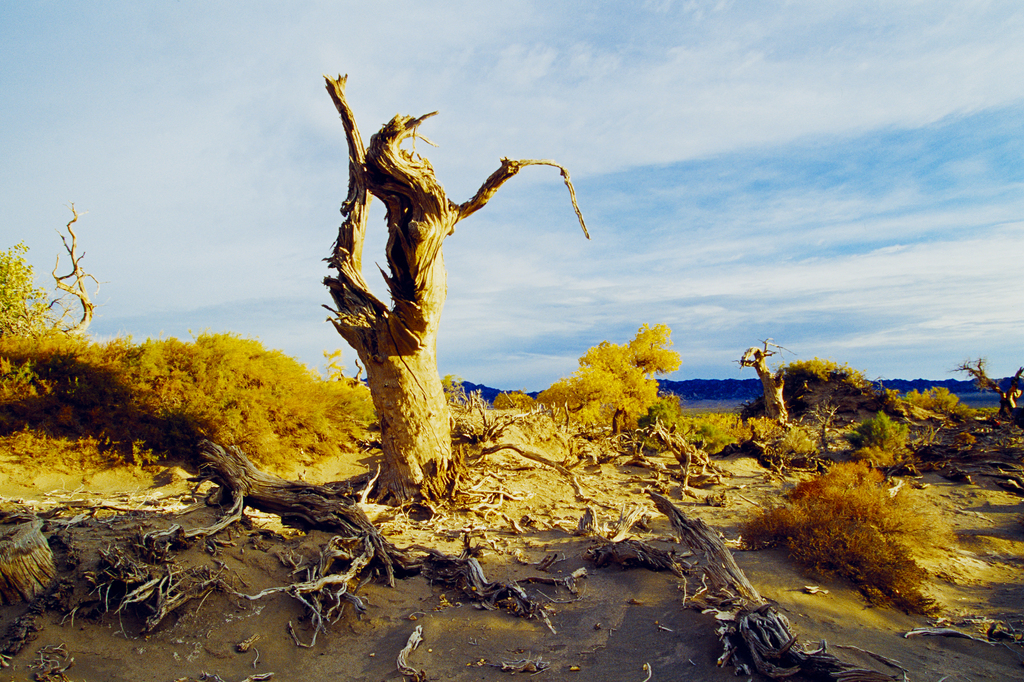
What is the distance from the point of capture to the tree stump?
15.9 feet

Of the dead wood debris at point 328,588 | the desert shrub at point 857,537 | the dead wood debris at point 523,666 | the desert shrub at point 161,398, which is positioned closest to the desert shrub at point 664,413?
the desert shrub at point 857,537

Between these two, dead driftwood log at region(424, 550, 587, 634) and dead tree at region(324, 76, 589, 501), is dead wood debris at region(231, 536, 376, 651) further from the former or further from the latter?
dead tree at region(324, 76, 589, 501)

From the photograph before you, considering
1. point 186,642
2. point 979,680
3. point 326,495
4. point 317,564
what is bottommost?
point 979,680

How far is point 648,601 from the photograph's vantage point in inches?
235

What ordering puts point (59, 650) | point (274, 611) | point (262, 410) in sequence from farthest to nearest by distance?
point (262, 410), point (274, 611), point (59, 650)

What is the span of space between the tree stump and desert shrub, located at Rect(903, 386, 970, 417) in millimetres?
24344

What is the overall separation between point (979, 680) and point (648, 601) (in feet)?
9.00

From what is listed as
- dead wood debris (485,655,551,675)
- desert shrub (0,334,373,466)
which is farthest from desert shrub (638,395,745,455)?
dead wood debris (485,655,551,675)

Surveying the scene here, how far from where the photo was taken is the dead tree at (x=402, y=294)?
866cm

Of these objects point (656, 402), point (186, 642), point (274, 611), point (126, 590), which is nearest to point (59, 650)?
point (126, 590)

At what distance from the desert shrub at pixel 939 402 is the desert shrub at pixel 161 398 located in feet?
69.1

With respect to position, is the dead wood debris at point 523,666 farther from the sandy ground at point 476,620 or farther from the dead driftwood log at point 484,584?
the dead driftwood log at point 484,584

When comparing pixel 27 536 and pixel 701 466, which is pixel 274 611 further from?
pixel 701 466

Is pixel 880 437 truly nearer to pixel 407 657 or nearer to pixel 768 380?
pixel 768 380
